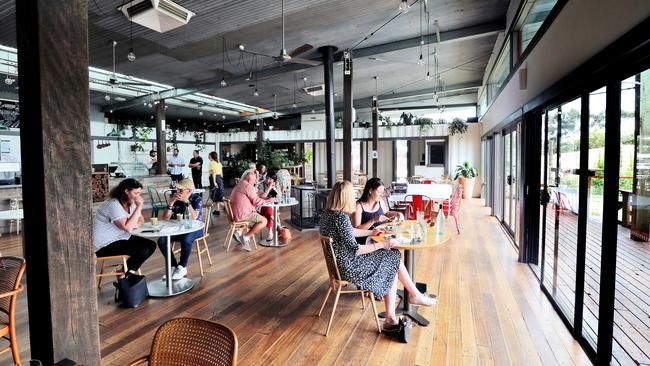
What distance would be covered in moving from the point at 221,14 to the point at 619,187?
528cm

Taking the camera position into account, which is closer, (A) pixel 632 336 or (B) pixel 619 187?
(B) pixel 619 187

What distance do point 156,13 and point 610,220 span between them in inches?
180

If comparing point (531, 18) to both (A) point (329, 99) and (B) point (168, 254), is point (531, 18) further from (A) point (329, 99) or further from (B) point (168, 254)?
(B) point (168, 254)

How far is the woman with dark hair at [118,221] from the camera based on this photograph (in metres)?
3.52

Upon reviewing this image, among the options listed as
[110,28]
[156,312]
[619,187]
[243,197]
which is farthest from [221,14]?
[619,187]

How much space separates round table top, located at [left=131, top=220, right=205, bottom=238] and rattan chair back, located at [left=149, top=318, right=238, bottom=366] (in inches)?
84.9

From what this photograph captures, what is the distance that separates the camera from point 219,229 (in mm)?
7250

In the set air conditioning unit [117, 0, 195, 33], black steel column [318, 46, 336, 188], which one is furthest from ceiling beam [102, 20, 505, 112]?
air conditioning unit [117, 0, 195, 33]

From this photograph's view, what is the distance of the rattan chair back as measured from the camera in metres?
1.41

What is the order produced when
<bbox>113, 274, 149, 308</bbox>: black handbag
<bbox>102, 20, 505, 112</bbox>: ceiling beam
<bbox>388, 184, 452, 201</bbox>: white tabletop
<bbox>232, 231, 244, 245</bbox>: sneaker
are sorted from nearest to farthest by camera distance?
<bbox>113, 274, 149, 308</bbox>: black handbag, <bbox>232, 231, 244, 245</bbox>: sneaker, <bbox>102, 20, 505, 112</bbox>: ceiling beam, <bbox>388, 184, 452, 201</bbox>: white tabletop

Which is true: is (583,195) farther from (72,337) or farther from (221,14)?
(221,14)

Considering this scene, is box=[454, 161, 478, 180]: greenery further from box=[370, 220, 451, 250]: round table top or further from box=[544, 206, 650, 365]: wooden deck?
box=[370, 220, 451, 250]: round table top

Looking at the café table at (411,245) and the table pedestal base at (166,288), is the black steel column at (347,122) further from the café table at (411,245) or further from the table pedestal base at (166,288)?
the table pedestal base at (166,288)

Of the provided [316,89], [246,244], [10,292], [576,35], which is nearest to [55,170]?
[10,292]
